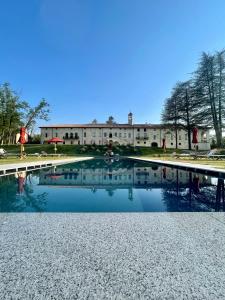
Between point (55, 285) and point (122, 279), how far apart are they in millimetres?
617

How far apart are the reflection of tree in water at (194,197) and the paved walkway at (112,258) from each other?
0.94m

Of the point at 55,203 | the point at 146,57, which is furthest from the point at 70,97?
the point at 55,203

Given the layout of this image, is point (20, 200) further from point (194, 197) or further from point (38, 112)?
point (38, 112)

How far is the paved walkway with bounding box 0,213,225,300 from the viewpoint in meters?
1.90

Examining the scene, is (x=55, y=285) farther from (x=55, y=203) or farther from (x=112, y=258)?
(x=55, y=203)

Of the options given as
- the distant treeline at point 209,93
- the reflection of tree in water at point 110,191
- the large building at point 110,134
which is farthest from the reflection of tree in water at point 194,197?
the large building at point 110,134

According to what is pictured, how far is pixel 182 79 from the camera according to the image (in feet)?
123

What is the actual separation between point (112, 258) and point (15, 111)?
44.6m

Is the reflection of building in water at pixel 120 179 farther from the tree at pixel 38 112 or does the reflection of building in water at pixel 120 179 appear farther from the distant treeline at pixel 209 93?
the tree at pixel 38 112

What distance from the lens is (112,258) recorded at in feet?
8.14

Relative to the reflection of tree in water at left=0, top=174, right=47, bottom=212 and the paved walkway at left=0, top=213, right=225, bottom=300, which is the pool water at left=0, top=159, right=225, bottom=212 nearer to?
the reflection of tree in water at left=0, top=174, right=47, bottom=212

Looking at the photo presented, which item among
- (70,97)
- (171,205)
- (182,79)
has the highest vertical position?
(182,79)

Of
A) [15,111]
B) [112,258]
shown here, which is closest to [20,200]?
[112,258]

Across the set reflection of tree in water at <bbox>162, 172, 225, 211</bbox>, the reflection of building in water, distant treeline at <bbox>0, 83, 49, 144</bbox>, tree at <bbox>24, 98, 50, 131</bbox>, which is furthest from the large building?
reflection of tree in water at <bbox>162, 172, 225, 211</bbox>
